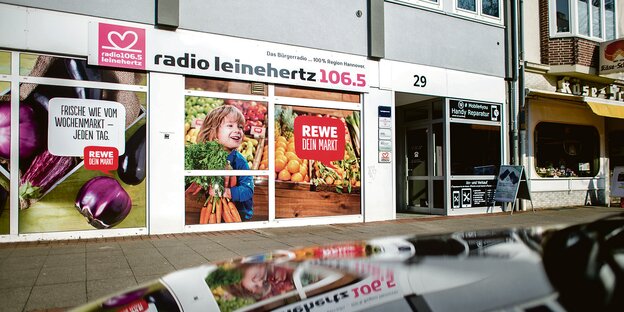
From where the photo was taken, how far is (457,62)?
1108 centimetres

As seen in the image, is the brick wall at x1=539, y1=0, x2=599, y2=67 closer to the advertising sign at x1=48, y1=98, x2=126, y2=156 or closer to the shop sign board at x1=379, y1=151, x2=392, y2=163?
the shop sign board at x1=379, y1=151, x2=392, y2=163

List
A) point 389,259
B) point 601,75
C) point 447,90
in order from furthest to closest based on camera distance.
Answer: point 601,75
point 447,90
point 389,259

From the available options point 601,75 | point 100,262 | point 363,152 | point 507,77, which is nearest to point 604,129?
point 601,75

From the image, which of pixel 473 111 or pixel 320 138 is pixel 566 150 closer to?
pixel 473 111

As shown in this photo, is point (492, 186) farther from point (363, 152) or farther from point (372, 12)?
point (372, 12)

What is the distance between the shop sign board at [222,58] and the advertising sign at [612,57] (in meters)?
8.03

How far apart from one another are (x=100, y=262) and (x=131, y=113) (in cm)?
294

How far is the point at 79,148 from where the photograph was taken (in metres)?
7.23

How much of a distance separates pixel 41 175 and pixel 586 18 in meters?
14.6

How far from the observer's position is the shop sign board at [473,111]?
11.0 m

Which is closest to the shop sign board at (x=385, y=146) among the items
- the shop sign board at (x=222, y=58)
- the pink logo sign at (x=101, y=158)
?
the shop sign board at (x=222, y=58)

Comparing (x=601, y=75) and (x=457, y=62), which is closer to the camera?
(x=457, y=62)

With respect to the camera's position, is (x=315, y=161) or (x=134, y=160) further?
(x=315, y=161)

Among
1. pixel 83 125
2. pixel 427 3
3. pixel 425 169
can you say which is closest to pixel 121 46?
pixel 83 125
